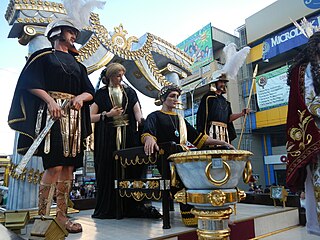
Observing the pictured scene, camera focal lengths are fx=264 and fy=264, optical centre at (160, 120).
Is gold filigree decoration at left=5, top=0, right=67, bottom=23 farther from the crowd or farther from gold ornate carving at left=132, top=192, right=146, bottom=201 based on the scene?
gold ornate carving at left=132, top=192, right=146, bottom=201

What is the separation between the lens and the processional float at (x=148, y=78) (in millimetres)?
1166

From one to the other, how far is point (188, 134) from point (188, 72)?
10.4 ft

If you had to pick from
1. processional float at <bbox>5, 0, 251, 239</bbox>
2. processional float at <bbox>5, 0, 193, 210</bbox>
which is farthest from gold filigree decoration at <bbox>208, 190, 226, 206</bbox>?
processional float at <bbox>5, 0, 193, 210</bbox>

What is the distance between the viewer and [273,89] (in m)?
16.6

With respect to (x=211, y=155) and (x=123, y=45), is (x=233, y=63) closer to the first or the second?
(x=123, y=45)

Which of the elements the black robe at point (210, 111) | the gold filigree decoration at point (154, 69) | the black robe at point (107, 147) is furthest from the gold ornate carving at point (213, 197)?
the gold filigree decoration at point (154, 69)

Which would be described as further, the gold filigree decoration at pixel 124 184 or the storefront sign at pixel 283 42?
the storefront sign at pixel 283 42

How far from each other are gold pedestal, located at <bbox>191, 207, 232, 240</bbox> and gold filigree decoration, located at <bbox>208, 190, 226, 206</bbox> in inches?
3.5

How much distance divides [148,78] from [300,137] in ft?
11.3

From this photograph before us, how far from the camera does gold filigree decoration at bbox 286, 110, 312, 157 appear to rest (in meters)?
1.68

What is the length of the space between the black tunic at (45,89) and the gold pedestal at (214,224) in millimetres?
1238

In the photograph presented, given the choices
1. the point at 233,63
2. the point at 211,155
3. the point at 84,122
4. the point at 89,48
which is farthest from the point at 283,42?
the point at 211,155

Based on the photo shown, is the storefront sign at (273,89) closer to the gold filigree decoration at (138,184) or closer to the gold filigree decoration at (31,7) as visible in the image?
the gold filigree decoration at (31,7)

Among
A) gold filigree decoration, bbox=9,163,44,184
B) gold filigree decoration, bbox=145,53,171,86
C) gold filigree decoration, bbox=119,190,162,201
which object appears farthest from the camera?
gold filigree decoration, bbox=145,53,171,86
